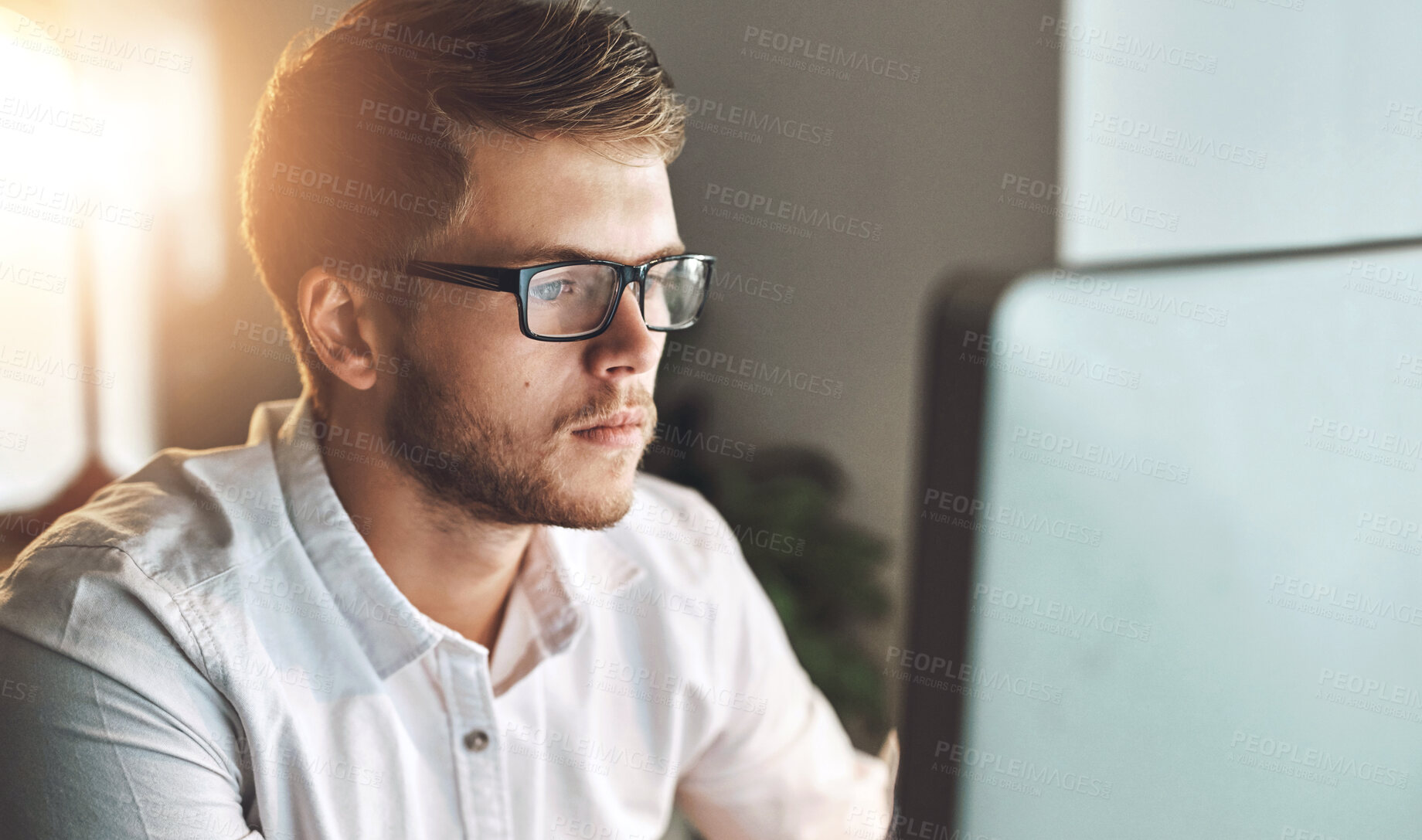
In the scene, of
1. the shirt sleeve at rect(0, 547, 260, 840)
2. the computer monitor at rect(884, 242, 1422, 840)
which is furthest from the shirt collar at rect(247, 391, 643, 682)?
the computer monitor at rect(884, 242, 1422, 840)

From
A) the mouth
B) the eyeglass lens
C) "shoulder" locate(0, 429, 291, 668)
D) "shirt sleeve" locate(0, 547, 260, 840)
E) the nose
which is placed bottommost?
"shirt sleeve" locate(0, 547, 260, 840)

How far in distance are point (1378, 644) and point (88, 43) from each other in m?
1.18

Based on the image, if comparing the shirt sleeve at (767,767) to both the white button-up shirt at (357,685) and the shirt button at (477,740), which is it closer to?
the white button-up shirt at (357,685)

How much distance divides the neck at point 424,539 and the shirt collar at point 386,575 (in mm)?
26

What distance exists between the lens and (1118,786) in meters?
0.86

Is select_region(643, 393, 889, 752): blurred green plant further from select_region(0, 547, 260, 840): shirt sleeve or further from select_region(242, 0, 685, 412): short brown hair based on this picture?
select_region(0, 547, 260, 840): shirt sleeve

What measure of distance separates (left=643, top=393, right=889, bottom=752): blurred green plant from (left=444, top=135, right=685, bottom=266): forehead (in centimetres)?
65

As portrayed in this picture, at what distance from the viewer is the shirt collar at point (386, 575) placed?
784 mm

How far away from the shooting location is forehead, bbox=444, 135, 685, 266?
750 mm

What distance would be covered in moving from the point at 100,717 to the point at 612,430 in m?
0.40

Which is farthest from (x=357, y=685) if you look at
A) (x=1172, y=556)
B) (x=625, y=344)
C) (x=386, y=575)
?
(x=1172, y=556)

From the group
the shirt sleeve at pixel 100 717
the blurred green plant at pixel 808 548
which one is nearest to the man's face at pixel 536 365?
the shirt sleeve at pixel 100 717

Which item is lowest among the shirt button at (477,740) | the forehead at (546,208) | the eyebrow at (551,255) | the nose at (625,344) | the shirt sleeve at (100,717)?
the shirt button at (477,740)

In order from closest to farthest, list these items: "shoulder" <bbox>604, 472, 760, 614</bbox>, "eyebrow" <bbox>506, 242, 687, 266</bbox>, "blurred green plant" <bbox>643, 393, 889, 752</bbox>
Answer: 1. "eyebrow" <bbox>506, 242, 687, 266</bbox>
2. "shoulder" <bbox>604, 472, 760, 614</bbox>
3. "blurred green plant" <bbox>643, 393, 889, 752</bbox>
